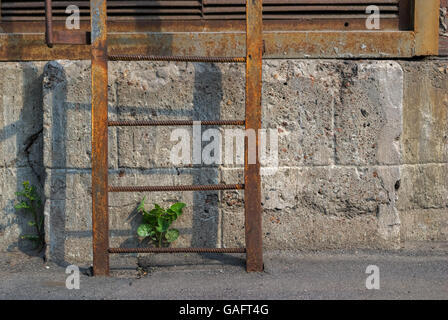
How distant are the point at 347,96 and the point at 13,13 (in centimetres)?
202

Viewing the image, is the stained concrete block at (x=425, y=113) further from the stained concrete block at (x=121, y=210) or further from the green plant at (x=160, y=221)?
the green plant at (x=160, y=221)

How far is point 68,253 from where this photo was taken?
2.64 meters

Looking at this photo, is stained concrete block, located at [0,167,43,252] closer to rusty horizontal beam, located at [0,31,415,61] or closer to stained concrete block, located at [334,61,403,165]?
rusty horizontal beam, located at [0,31,415,61]

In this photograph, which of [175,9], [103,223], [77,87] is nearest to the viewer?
[103,223]

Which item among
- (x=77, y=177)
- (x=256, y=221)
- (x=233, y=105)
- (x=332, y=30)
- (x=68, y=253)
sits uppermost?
(x=332, y=30)

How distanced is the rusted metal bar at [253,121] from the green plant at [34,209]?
1.24 metres

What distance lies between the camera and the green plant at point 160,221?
8.57ft

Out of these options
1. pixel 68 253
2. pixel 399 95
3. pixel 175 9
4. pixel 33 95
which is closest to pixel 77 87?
pixel 33 95

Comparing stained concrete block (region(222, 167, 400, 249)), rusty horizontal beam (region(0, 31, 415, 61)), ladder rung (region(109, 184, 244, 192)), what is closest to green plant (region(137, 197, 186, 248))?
ladder rung (region(109, 184, 244, 192))

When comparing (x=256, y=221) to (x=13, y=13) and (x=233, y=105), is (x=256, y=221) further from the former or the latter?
(x=13, y=13)

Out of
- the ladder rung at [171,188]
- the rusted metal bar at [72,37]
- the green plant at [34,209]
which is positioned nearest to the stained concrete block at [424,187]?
the ladder rung at [171,188]

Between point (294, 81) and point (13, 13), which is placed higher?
point (13, 13)

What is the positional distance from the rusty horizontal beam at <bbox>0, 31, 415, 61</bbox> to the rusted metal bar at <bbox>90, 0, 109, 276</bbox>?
0.37 meters

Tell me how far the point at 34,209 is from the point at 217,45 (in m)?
1.43
